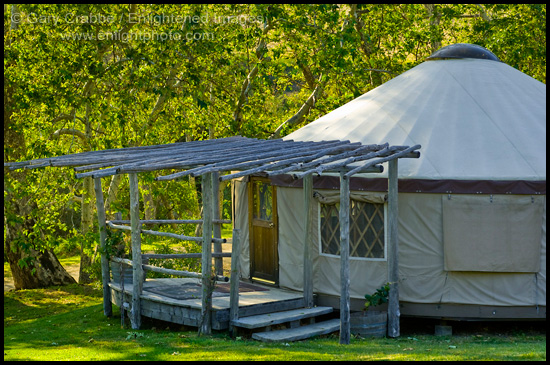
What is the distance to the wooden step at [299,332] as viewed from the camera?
764 centimetres

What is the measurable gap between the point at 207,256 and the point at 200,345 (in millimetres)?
998

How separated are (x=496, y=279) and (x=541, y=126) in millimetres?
2155

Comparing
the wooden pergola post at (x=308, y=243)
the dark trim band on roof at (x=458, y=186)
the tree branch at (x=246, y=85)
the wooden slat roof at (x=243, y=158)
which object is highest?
the tree branch at (x=246, y=85)

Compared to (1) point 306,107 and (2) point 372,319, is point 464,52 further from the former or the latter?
(2) point 372,319

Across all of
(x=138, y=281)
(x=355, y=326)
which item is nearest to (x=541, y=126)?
(x=355, y=326)

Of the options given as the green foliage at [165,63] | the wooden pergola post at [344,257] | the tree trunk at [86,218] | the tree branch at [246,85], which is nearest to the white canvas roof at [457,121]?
the wooden pergola post at [344,257]

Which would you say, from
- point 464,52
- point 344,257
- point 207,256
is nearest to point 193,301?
point 207,256

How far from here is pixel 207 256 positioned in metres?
7.63

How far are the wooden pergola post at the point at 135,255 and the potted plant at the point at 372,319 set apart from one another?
2.51 metres

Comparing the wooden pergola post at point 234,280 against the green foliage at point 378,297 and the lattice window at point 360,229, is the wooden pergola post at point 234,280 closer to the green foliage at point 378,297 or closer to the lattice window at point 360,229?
the green foliage at point 378,297

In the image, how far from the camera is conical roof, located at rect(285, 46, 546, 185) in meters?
8.50

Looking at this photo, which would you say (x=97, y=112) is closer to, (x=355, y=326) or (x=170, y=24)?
(x=170, y=24)

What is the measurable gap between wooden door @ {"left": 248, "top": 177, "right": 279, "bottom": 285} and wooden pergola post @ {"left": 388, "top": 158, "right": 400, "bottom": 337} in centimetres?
197

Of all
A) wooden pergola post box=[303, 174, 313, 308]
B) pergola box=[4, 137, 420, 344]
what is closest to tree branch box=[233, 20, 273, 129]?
pergola box=[4, 137, 420, 344]
